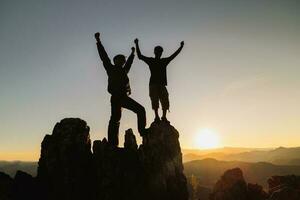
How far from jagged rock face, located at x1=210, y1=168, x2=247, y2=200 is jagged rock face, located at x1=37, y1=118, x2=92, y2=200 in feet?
163

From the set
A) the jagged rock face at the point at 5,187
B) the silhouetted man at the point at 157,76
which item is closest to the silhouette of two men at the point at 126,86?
the silhouetted man at the point at 157,76

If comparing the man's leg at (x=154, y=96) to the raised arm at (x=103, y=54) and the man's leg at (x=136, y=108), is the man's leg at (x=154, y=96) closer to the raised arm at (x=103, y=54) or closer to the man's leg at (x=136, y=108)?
the man's leg at (x=136, y=108)

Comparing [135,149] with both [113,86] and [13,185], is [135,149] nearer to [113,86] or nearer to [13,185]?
[113,86]

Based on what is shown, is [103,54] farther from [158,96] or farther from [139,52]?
[158,96]

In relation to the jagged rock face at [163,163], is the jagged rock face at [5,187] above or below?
below

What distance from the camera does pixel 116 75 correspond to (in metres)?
15.6

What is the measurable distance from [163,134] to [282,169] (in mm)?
200718

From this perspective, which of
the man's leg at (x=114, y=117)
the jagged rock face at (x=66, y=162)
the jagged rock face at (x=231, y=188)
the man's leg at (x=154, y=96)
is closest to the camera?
the man's leg at (x=114, y=117)

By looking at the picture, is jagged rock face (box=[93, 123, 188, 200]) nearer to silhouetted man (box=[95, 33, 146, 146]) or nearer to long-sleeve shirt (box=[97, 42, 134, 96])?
silhouetted man (box=[95, 33, 146, 146])

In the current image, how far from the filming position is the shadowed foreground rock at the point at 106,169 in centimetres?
1541

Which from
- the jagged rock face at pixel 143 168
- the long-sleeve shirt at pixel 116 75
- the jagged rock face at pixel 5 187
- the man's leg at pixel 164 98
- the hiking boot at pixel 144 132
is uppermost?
the long-sleeve shirt at pixel 116 75

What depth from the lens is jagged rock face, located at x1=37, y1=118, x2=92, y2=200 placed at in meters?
15.8

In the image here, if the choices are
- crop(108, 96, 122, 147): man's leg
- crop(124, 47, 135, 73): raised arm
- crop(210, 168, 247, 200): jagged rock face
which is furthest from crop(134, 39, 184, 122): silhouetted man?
crop(210, 168, 247, 200): jagged rock face

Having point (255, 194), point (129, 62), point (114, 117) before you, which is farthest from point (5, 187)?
point (255, 194)
